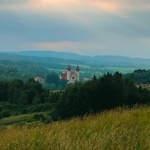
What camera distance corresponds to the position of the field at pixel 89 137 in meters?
5.45

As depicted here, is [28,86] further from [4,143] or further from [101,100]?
[4,143]

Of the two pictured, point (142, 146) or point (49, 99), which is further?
point (49, 99)

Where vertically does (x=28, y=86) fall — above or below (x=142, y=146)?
below

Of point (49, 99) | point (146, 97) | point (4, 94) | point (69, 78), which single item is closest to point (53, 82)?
point (69, 78)

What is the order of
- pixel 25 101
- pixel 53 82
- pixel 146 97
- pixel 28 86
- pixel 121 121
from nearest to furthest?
pixel 121 121
pixel 146 97
pixel 25 101
pixel 28 86
pixel 53 82

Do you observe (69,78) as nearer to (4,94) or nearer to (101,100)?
(4,94)

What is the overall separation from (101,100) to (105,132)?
37.5 m

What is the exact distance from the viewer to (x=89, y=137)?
6.26 meters

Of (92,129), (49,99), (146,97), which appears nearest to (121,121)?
(92,129)

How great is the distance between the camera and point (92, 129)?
6.79 meters

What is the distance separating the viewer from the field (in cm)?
545

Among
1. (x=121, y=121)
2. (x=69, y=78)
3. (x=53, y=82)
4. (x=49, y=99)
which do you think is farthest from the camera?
(x=69, y=78)

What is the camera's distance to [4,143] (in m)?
5.57

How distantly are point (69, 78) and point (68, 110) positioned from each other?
132m
